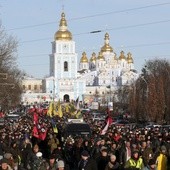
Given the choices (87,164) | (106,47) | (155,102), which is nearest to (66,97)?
(106,47)

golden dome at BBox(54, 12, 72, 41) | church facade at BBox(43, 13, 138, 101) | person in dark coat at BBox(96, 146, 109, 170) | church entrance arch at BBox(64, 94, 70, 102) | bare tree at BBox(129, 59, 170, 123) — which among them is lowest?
person in dark coat at BBox(96, 146, 109, 170)

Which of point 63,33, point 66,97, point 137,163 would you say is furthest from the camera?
point 66,97

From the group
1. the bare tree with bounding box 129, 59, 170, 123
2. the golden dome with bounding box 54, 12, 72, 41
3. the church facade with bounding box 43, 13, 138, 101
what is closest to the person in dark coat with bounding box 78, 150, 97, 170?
the bare tree with bounding box 129, 59, 170, 123

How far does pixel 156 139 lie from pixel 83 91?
5754 inches

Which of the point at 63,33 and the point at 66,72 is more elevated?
the point at 63,33

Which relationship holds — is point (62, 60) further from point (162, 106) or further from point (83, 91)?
point (162, 106)

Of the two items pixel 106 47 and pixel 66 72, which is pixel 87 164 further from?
pixel 106 47

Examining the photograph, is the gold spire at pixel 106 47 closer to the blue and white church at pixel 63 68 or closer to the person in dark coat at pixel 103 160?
the blue and white church at pixel 63 68

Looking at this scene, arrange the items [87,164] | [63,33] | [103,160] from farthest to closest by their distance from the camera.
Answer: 1. [63,33]
2. [103,160]
3. [87,164]

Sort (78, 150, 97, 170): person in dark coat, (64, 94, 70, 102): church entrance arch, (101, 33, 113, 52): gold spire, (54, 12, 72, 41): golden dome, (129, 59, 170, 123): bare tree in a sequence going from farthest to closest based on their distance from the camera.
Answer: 1. (101, 33, 113, 52): gold spire
2. (64, 94, 70, 102): church entrance arch
3. (54, 12, 72, 41): golden dome
4. (129, 59, 170, 123): bare tree
5. (78, 150, 97, 170): person in dark coat

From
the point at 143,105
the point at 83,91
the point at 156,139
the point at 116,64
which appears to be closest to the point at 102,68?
the point at 116,64

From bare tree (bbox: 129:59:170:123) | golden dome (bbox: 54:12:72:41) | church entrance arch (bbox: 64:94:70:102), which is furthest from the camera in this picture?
church entrance arch (bbox: 64:94:70:102)

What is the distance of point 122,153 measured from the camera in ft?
51.8

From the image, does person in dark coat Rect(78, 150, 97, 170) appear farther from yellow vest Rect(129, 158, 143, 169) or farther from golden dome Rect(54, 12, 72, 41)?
golden dome Rect(54, 12, 72, 41)
